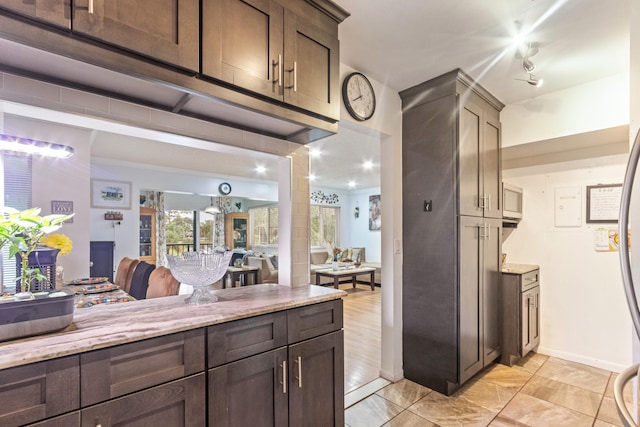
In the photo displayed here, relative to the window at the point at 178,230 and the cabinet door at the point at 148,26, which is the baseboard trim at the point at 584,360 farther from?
the window at the point at 178,230

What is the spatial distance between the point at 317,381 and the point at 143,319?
87 cm

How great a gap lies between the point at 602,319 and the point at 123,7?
404 centimetres

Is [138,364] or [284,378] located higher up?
[138,364]

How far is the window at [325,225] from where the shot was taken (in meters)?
9.00

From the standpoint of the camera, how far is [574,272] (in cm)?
303

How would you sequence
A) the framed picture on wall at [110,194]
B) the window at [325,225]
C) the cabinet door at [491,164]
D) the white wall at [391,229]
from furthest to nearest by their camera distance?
the window at [325,225] → the framed picture on wall at [110,194] → the cabinet door at [491,164] → the white wall at [391,229]

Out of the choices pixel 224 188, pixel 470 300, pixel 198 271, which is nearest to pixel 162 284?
pixel 198 271

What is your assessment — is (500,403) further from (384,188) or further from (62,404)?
(62,404)

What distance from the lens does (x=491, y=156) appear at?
2.85 metres

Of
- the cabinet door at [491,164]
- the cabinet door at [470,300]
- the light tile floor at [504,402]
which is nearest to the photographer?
the light tile floor at [504,402]

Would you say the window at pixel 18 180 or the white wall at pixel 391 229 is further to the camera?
the window at pixel 18 180

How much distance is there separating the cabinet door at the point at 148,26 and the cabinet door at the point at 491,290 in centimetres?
258

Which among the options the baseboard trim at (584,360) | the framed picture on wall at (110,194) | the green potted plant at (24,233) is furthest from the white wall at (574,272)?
the framed picture on wall at (110,194)

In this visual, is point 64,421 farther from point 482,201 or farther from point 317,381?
point 482,201
